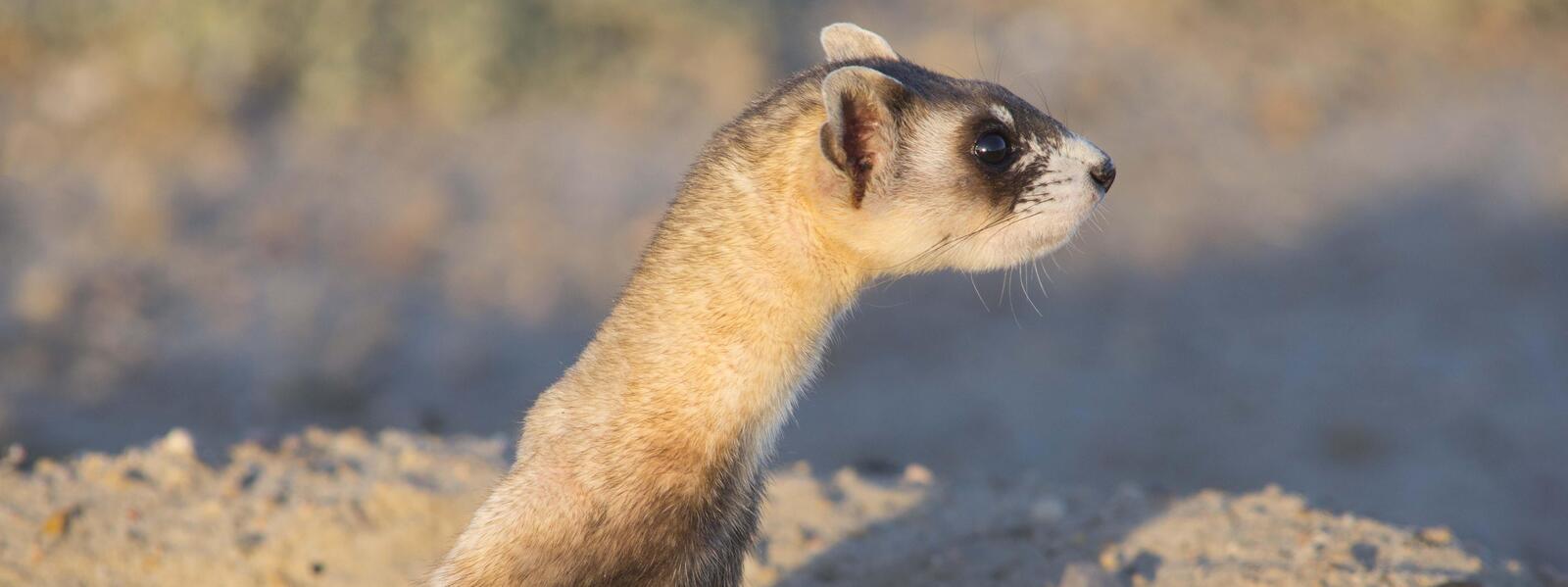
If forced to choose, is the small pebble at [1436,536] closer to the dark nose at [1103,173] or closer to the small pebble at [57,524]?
the dark nose at [1103,173]

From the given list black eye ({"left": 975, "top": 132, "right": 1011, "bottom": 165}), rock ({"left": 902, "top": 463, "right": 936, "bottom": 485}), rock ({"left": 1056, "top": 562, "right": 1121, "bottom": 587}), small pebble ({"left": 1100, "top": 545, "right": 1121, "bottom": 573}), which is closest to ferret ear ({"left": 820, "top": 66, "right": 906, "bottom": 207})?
black eye ({"left": 975, "top": 132, "right": 1011, "bottom": 165})

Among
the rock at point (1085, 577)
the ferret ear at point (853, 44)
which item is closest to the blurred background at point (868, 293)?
the rock at point (1085, 577)

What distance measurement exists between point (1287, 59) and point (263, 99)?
9169 millimetres

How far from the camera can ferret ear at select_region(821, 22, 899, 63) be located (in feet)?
15.3

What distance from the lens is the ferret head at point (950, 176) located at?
395 cm

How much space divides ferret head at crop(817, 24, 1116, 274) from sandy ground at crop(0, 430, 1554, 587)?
63.2 inches

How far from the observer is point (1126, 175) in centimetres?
1169

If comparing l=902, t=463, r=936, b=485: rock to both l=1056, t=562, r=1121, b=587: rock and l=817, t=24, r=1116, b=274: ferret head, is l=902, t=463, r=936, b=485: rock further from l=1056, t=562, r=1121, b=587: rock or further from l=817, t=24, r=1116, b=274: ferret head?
l=817, t=24, r=1116, b=274: ferret head

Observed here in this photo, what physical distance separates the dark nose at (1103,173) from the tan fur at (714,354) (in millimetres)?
150

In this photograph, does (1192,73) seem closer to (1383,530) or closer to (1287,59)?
(1287,59)

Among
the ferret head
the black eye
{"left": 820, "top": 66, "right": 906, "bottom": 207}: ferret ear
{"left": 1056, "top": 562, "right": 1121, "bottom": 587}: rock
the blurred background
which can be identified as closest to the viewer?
{"left": 820, "top": 66, "right": 906, "bottom": 207}: ferret ear

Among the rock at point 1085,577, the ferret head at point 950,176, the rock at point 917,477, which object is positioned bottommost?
the rock at point 1085,577

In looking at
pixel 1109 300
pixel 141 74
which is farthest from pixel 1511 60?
pixel 141 74

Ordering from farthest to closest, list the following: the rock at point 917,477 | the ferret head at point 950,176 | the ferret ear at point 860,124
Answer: the rock at point 917,477 → the ferret head at point 950,176 → the ferret ear at point 860,124
